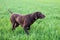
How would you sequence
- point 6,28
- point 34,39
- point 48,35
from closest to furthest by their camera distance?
1. point 34,39
2. point 48,35
3. point 6,28

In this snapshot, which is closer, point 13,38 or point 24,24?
point 13,38

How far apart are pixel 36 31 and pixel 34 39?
1173 mm

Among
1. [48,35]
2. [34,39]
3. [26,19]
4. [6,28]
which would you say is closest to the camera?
[34,39]

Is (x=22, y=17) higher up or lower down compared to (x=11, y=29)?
higher up

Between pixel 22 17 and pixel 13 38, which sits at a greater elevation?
pixel 22 17

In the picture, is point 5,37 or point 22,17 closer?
point 5,37

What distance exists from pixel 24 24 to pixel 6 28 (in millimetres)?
938

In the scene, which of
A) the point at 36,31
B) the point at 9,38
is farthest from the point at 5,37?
the point at 36,31

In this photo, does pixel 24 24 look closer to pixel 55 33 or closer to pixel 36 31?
pixel 36 31

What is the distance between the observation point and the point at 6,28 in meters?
7.86

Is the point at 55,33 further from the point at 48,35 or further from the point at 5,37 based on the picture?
the point at 5,37

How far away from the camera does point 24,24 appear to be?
7.34 metres

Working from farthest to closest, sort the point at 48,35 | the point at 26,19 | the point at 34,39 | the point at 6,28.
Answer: the point at 6,28 → the point at 26,19 → the point at 48,35 → the point at 34,39

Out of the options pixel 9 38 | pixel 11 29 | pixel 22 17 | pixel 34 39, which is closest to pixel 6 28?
pixel 11 29
